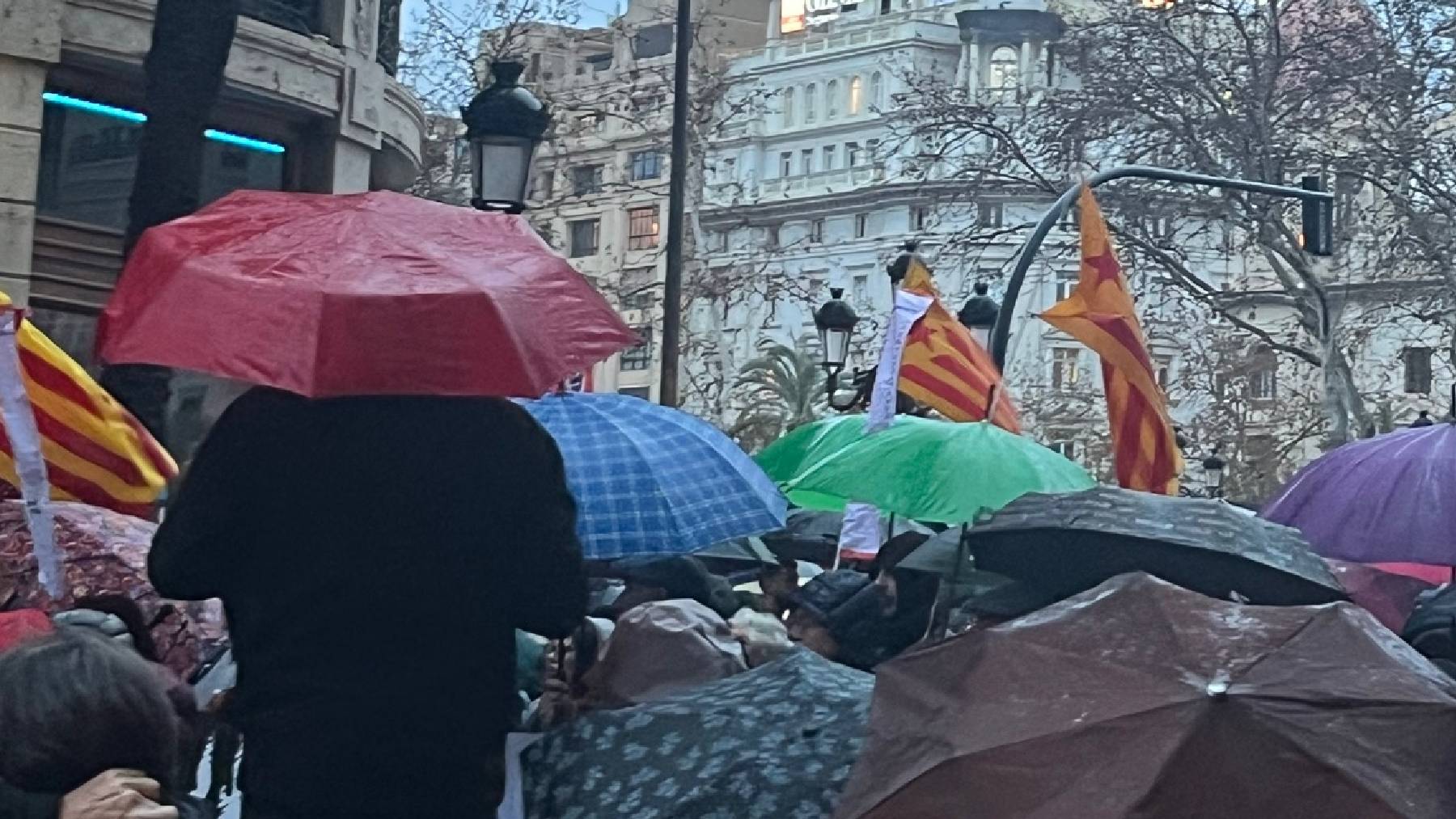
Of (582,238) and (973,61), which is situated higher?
(973,61)

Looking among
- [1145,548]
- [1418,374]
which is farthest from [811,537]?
[1418,374]

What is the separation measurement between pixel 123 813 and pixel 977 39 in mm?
79909

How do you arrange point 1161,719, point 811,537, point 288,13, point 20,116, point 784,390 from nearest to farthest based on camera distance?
point 1161,719, point 20,116, point 811,537, point 288,13, point 784,390

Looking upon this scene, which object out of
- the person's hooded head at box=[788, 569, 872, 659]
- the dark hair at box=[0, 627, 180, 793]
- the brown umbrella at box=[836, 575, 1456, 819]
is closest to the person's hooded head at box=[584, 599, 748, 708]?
the brown umbrella at box=[836, 575, 1456, 819]

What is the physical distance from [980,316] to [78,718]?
1713 centimetres

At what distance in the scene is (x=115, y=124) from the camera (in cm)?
1697

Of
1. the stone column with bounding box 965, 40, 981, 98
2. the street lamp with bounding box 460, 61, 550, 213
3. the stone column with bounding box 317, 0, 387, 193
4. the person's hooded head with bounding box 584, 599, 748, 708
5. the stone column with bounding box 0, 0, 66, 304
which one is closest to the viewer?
the person's hooded head with bounding box 584, 599, 748, 708

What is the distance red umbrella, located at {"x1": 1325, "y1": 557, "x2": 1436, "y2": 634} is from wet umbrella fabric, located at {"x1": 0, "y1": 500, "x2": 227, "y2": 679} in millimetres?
4756

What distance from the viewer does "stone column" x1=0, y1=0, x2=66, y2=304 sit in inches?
606

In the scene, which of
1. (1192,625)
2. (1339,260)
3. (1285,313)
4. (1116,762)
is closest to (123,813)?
(1116,762)

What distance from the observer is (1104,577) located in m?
6.63

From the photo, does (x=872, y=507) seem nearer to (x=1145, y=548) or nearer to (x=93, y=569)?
(x=1145, y=548)

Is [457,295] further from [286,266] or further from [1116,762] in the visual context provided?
[1116,762]

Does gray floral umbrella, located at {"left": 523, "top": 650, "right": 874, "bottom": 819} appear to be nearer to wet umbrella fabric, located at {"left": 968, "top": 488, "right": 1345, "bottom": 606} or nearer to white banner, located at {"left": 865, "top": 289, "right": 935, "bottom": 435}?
wet umbrella fabric, located at {"left": 968, "top": 488, "right": 1345, "bottom": 606}
